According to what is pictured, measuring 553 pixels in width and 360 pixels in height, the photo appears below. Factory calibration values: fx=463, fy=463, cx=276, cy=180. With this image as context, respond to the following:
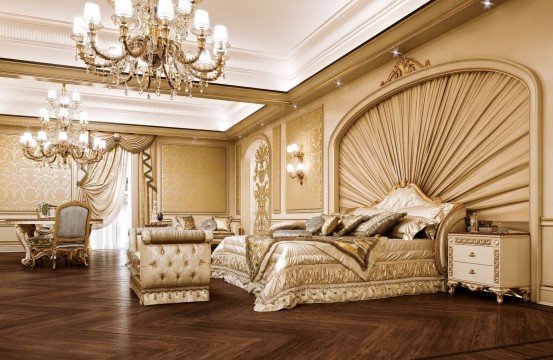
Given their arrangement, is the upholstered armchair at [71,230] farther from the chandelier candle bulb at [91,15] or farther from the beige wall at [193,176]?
the chandelier candle bulb at [91,15]

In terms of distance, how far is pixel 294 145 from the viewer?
7637mm

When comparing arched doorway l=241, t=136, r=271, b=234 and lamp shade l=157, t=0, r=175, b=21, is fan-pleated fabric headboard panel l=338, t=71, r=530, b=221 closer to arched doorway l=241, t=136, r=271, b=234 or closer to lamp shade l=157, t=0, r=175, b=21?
lamp shade l=157, t=0, r=175, b=21

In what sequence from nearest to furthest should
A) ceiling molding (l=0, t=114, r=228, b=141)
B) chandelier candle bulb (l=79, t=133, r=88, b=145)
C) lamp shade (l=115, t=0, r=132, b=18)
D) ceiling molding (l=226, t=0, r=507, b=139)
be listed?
1. lamp shade (l=115, t=0, r=132, b=18)
2. ceiling molding (l=226, t=0, r=507, b=139)
3. chandelier candle bulb (l=79, t=133, r=88, b=145)
4. ceiling molding (l=0, t=114, r=228, b=141)

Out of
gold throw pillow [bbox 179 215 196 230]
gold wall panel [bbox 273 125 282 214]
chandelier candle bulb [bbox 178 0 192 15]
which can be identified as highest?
chandelier candle bulb [bbox 178 0 192 15]

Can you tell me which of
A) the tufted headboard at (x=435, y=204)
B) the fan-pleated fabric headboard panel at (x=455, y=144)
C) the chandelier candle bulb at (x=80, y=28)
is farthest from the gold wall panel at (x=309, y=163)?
the chandelier candle bulb at (x=80, y=28)

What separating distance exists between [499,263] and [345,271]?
4.08 feet

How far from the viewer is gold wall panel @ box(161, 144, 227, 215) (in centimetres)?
1050

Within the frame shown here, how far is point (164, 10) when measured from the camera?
3.42 meters

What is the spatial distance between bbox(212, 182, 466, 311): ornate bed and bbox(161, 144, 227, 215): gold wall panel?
19.7 ft

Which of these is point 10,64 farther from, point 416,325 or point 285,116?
point 416,325

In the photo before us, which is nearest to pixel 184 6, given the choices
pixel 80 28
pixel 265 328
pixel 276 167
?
pixel 80 28

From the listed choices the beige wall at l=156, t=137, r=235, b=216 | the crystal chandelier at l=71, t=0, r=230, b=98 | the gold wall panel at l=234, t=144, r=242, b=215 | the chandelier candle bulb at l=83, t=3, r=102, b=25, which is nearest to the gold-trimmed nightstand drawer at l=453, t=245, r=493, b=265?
the crystal chandelier at l=71, t=0, r=230, b=98

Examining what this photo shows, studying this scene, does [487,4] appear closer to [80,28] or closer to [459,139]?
[459,139]

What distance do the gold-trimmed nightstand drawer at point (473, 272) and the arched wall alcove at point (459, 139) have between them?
36 centimetres
